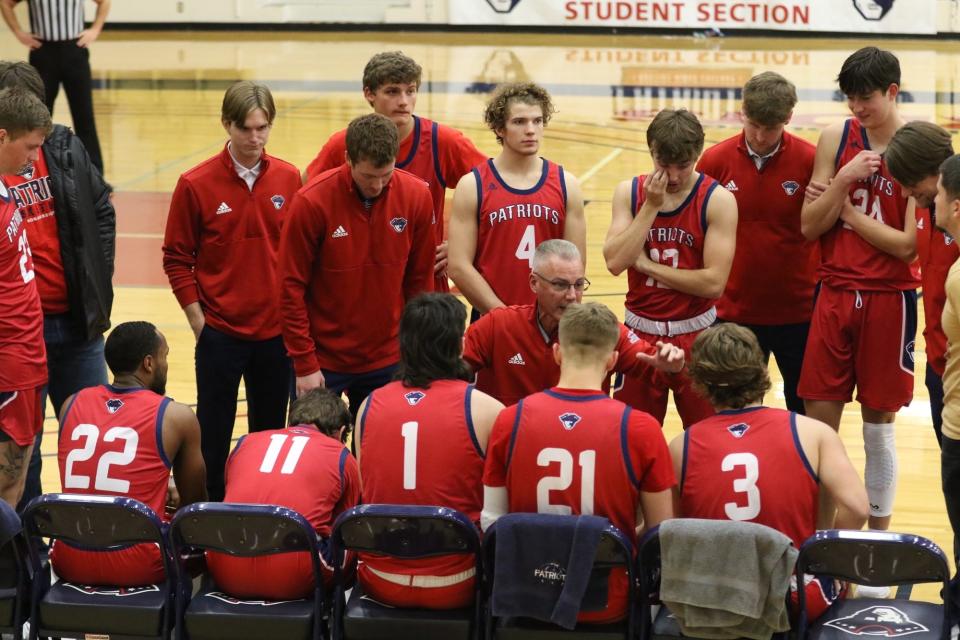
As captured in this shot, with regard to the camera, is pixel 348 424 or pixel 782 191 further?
pixel 782 191

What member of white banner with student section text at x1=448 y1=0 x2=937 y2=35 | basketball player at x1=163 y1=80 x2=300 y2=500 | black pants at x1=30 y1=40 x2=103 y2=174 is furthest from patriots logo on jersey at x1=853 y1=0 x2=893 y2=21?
basketball player at x1=163 y1=80 x2=300 y2=500

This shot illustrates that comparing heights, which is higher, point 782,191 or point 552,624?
point 782,191

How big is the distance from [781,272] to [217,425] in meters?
2.48

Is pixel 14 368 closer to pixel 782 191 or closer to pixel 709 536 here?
pixel 709 536

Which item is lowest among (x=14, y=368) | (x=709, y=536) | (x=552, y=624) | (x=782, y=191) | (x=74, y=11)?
(x=552, y=624)

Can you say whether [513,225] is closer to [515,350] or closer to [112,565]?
[515,350]

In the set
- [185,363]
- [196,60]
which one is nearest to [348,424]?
[185,363]

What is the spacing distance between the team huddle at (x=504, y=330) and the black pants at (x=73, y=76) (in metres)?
6.05

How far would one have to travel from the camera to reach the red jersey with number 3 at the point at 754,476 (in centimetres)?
366

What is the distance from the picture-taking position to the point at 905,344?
5098mm

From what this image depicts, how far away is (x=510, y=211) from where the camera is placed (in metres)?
5.14

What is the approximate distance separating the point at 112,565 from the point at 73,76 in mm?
8132

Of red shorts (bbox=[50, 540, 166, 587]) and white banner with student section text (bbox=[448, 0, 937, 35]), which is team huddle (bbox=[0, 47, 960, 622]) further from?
white banner with student section text (bbox=[448, 0, 937, 35])

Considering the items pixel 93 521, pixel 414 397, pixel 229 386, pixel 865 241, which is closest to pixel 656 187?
pixel 865 241
